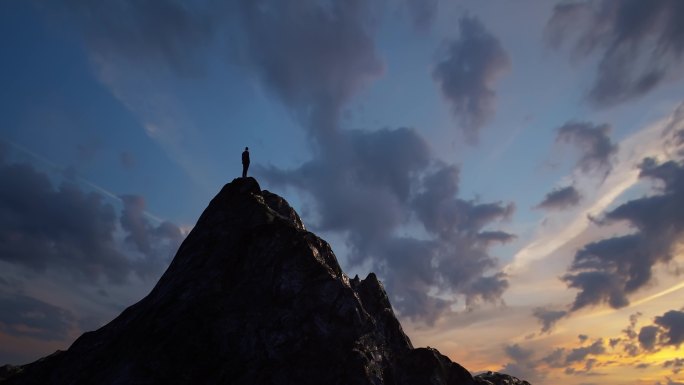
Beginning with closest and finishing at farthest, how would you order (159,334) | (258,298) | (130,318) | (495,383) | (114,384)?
(114,384)
(159,334)
(258,298)
(130,318)
(495,383)

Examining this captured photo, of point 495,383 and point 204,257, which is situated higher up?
point 204,257

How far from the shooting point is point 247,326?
49094 mm

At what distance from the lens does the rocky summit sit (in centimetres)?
4647

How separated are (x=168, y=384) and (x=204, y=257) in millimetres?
16043

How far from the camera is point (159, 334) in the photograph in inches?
1853

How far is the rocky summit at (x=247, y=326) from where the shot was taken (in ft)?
152

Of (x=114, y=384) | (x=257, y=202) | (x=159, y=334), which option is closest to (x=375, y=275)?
(x=257, y=202)

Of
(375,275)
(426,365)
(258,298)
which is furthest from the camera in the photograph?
(375,275)

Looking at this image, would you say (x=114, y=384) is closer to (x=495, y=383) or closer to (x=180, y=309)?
(x=180, y=309)

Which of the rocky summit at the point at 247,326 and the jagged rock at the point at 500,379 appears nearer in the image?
the rocky summit at the point at 247,326

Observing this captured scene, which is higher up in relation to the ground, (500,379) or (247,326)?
(500,379)

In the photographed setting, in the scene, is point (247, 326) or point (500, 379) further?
point (500, 379)

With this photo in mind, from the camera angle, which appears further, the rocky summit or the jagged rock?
the jagged rock

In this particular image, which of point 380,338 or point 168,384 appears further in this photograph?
point 380,338
